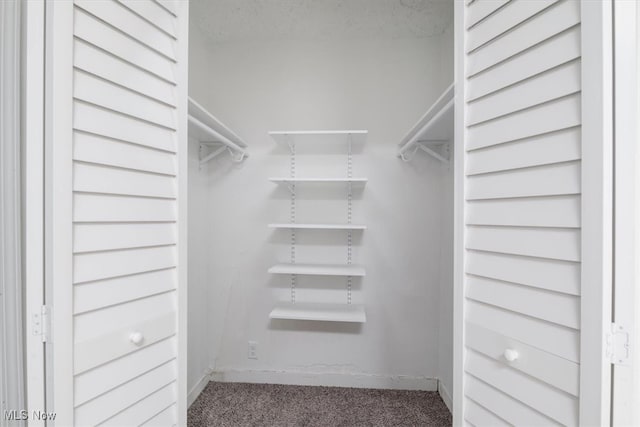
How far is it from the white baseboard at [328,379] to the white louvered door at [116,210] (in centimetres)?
117

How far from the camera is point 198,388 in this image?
6.44ft

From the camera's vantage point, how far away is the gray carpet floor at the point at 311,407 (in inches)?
67.9

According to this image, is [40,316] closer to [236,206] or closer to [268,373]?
[236,206]

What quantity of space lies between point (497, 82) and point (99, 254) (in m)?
1.27

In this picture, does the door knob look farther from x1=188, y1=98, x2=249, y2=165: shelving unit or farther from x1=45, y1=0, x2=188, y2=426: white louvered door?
x1=188, y1=98, x2=249, y2=165: shelving unit

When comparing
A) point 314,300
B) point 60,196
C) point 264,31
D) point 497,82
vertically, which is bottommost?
point 314,300

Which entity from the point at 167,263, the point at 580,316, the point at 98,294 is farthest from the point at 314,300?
the point at 580,316

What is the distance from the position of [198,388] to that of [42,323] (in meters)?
1.55

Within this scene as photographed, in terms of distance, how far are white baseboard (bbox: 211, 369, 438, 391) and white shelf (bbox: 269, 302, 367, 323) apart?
48 centimetres
